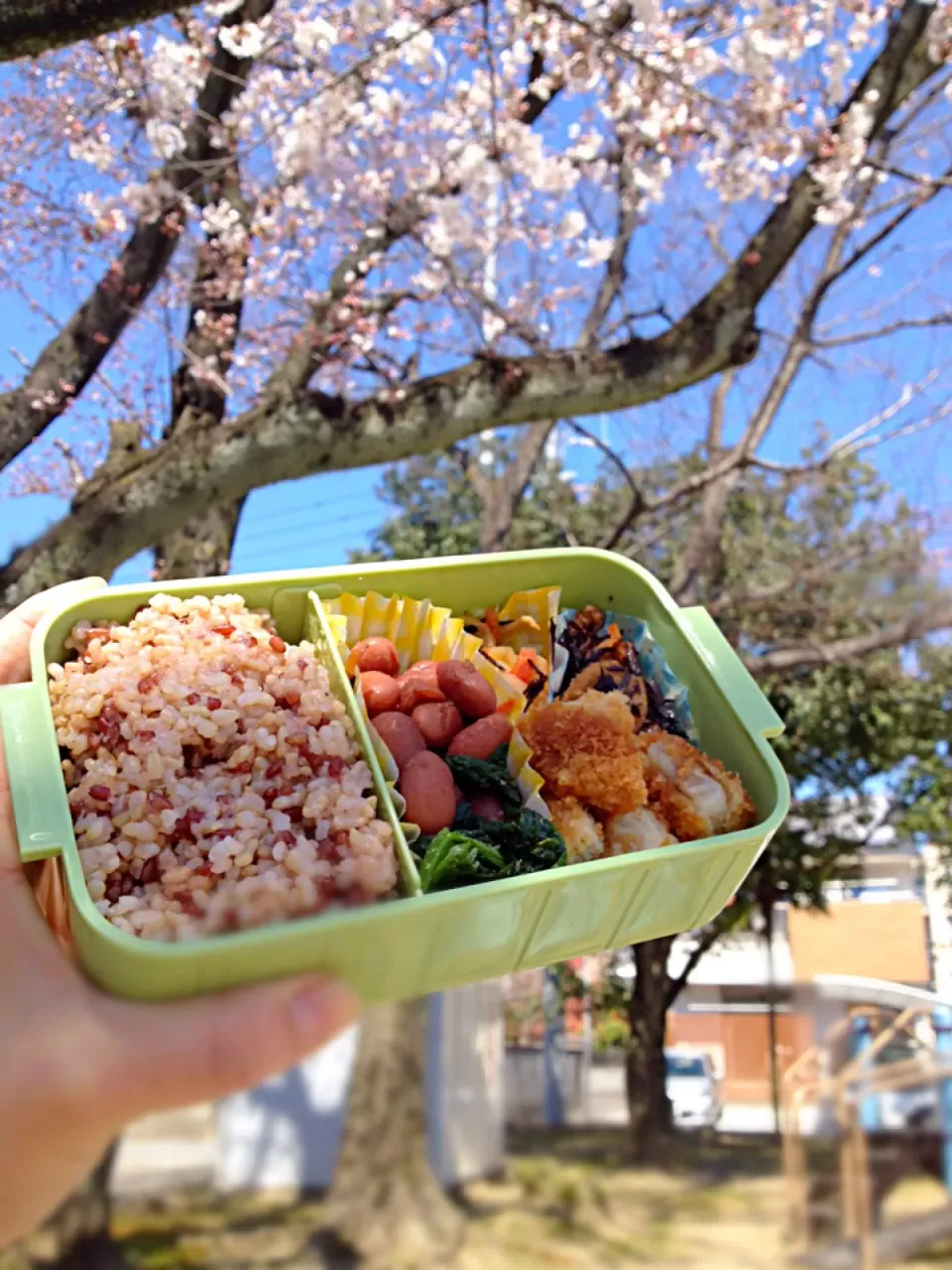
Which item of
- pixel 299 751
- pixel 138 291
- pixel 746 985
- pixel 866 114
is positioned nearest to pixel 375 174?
pixel 138 291

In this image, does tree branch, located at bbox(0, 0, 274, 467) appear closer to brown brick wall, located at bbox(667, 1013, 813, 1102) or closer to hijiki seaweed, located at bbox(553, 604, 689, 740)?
hijiki seaweed, located at bbox(553, 604, 689, 740)

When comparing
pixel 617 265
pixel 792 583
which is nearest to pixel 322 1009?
pixel 617 265

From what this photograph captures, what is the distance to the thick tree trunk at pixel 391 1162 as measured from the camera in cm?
506

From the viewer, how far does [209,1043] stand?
2.43ft

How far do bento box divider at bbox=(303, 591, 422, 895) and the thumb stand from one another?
0.17 m

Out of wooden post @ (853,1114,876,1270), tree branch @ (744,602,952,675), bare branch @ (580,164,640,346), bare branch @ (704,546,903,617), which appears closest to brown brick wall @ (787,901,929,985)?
wooden post @ (853,1114,876,1270)

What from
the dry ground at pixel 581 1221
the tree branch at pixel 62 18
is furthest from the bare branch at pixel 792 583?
the tree branch at pixel 62 18

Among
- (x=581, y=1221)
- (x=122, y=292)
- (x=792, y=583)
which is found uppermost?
(x=122, y=292)

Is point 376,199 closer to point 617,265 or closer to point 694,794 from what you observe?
point 617,265

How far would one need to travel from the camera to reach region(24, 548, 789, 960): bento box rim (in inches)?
32.2

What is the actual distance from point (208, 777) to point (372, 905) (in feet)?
0.80

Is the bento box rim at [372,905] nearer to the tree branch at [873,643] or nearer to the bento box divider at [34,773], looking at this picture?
the bento box divider at [34,773]

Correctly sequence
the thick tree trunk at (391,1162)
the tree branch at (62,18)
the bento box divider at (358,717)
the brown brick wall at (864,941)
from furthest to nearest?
the brown brick wall at (864,941) → the thick tree trunk at (391,1162) → the tree branch at (62,18) → the bento box divider at (358,717)

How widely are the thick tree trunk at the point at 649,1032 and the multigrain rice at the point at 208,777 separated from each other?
198 inches
